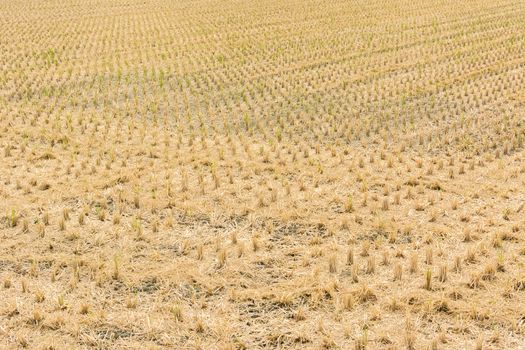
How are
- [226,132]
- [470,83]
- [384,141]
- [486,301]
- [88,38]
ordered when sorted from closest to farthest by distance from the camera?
[486,301] < [384,141] < [226,132] < [470,83] < [88,38]

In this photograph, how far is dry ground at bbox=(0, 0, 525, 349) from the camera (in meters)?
4.71

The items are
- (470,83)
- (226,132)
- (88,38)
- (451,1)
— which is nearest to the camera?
(226,132)

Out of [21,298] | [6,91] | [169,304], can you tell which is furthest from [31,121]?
[169,304]

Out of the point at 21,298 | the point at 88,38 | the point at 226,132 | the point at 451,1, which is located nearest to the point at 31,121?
the point at 226,132

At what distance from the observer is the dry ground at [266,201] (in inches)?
185

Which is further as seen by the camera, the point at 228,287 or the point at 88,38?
the point at 88,38

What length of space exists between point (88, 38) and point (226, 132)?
12097mm

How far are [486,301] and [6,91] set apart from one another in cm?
1175

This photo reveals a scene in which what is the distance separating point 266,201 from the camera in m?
7.02

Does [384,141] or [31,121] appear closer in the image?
[384,141]

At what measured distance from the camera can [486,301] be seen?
486 cm

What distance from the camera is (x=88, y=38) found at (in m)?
19.9

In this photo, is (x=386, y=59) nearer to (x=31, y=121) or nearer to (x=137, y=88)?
(x=137, y=88)

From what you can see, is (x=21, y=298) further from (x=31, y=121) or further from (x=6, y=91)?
(x=6, y=91)
